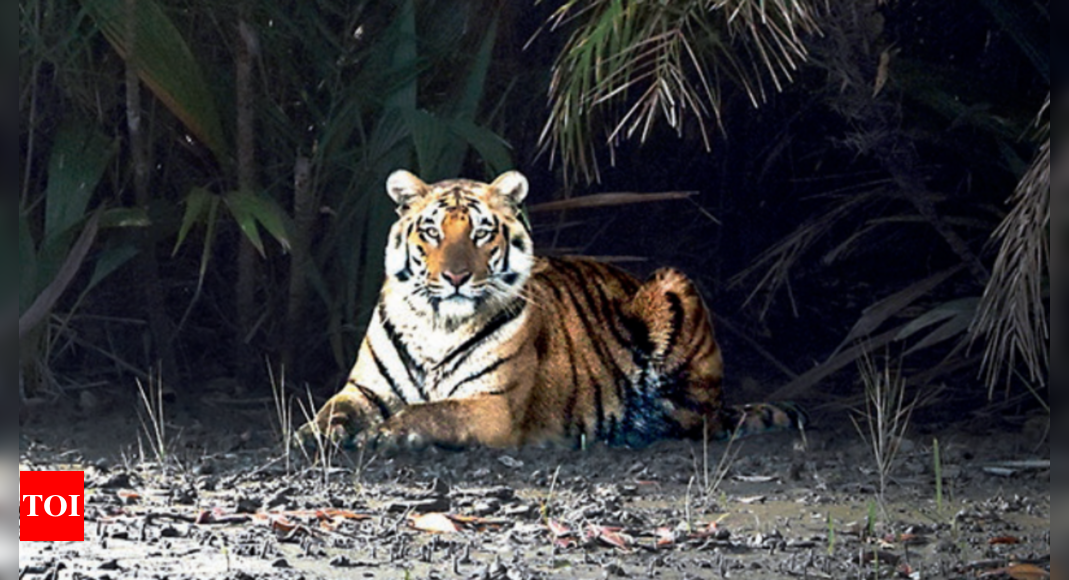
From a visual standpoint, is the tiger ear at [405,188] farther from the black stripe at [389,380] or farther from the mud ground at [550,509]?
the mud ground at [550,509]

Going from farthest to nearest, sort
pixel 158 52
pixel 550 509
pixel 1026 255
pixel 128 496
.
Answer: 1. pixel 158 52
2. pixel 1026 255
3. pixel 128 496
4. pixel 550 509

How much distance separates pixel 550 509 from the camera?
4.41 metres

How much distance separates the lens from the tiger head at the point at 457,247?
5.28 m

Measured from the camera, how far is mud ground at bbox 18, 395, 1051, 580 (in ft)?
12.6

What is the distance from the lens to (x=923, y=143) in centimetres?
662

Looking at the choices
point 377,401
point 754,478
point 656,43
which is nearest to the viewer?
point 754,478

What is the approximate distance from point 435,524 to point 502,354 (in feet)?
4.15

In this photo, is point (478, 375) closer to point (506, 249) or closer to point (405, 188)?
point (506, 249)

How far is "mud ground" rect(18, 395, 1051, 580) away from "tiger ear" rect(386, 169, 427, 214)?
86cm

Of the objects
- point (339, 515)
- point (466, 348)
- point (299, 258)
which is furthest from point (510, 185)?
point (339, 515)

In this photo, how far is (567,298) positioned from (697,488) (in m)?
1.25

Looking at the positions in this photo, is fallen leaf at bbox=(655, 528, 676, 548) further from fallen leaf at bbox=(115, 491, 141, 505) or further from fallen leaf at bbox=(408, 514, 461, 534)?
fallen leaf at bbox=(115, 491, 141, 505)

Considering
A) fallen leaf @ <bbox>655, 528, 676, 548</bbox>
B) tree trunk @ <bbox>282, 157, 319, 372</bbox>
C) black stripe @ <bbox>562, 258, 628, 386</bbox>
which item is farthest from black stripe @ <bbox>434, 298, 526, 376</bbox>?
fallen leaf @ <bbox>655, 528, 676, 548</bbox>

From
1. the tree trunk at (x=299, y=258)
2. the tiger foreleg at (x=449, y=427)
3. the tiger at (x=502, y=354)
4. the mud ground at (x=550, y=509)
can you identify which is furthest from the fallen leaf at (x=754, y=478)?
the tree trunk at (x=299, y=258)
